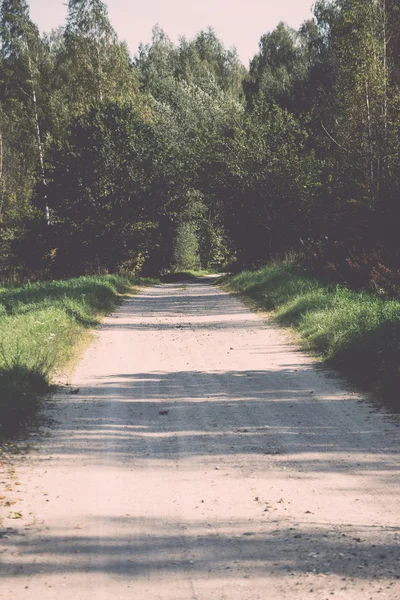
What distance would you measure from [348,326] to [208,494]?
6.87m

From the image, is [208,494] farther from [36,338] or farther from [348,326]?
[348,326]

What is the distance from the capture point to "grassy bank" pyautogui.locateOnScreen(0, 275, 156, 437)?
741 centimetres

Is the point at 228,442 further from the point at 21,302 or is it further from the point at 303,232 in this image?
the point at 303,232

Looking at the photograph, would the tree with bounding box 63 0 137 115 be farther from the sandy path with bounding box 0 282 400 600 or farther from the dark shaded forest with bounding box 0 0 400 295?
the sandy path with bounding box 0 282 400 600

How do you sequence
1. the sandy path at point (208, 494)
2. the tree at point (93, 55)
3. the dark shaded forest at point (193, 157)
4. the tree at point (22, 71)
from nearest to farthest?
the sandy path at point (208, 494), the dark shaded forest at point (193, 157), the tree at point (93, 55), the tree at point (22, 71)

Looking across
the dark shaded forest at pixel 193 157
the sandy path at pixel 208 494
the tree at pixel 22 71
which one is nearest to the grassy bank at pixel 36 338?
the sandy path at pixel 208 494

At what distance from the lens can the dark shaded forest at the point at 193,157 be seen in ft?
74.1

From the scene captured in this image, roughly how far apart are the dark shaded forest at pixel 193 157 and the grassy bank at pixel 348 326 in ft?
4.54

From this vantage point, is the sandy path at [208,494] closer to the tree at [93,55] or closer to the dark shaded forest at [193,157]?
the dark shaded forest at [193,157]

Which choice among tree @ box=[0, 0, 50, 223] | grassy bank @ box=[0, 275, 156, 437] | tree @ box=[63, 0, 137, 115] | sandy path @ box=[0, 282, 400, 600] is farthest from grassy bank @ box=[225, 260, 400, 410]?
tree @ box=[63, 0, 137, 115]

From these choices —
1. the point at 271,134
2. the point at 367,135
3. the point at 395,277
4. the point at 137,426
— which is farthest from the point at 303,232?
the point at 137,426

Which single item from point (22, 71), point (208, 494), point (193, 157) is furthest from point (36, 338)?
point (22, 71)

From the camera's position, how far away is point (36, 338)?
1078 centimetres

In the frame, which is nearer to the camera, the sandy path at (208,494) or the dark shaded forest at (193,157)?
the sandy path at (208,494)
